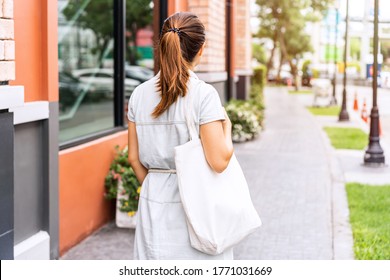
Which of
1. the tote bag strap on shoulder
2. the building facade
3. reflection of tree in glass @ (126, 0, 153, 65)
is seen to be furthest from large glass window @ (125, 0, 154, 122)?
the tote bag strap on shoulder

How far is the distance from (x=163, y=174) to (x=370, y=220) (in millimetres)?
4916

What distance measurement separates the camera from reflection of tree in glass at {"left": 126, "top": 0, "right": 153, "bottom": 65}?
13.4 meters

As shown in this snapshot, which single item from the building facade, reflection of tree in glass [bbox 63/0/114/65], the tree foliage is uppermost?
the tree foliage

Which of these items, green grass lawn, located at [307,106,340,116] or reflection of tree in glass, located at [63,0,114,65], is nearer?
reflection of tree in glass, located at [63,0,114,65]

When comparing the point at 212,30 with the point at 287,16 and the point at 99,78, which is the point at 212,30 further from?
the point at 287,16

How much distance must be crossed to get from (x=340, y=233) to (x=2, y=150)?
13.7ft

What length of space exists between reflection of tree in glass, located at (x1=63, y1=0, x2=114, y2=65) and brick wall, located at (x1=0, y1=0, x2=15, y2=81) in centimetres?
907

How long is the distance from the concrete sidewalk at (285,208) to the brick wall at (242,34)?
4.96m

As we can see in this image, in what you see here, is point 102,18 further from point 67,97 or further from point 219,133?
point 219,133

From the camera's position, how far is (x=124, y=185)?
22.9ft

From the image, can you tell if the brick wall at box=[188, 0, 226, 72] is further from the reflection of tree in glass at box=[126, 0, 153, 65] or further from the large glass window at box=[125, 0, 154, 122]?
the reflection of tree in glass at box=[126, 0, 153, 65]

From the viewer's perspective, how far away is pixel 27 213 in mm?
5496

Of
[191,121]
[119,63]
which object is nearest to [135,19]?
[119,63]
